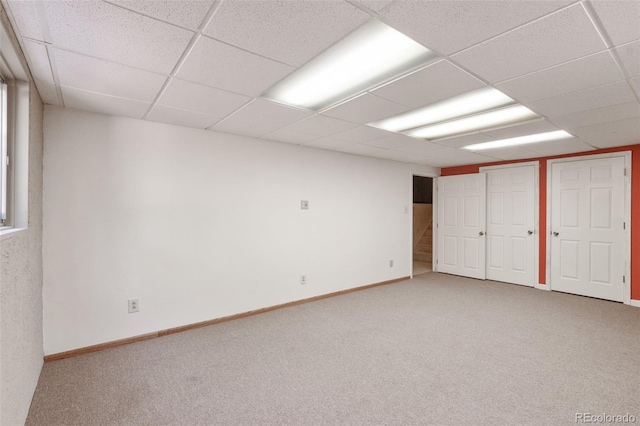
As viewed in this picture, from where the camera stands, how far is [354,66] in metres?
2.04

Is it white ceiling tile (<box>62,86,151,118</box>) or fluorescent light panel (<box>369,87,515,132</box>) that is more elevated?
fluorescent light panel (<box>369,87,515,132</box>)

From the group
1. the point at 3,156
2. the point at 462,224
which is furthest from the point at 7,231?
the point at 462,224

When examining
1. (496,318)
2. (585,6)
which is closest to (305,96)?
(585,6)

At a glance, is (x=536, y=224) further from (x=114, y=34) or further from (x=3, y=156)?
(x=3, y=156)

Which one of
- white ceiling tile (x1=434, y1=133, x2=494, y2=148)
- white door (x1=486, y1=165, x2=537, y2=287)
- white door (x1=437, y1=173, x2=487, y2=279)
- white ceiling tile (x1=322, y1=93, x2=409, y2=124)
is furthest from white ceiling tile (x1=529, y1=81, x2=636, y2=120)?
white door (x1=437, y1=173, x2=487, y2=279)

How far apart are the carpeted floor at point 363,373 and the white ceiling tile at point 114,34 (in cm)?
220

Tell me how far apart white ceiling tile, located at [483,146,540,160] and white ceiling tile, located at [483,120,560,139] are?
833mm

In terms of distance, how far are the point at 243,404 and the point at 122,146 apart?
254 cm

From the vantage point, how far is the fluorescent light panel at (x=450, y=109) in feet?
8.18

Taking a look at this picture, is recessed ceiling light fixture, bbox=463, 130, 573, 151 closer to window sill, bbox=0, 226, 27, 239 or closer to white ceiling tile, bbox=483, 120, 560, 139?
Answer: white ceiling tile, bbox=483, 120, 560, 139

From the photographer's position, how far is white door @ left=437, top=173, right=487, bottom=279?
5.71 metres

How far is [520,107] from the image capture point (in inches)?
107

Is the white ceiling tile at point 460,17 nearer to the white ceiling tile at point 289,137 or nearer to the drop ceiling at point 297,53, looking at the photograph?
the drop ceiling at point 297,53

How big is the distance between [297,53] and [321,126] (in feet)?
4.89
